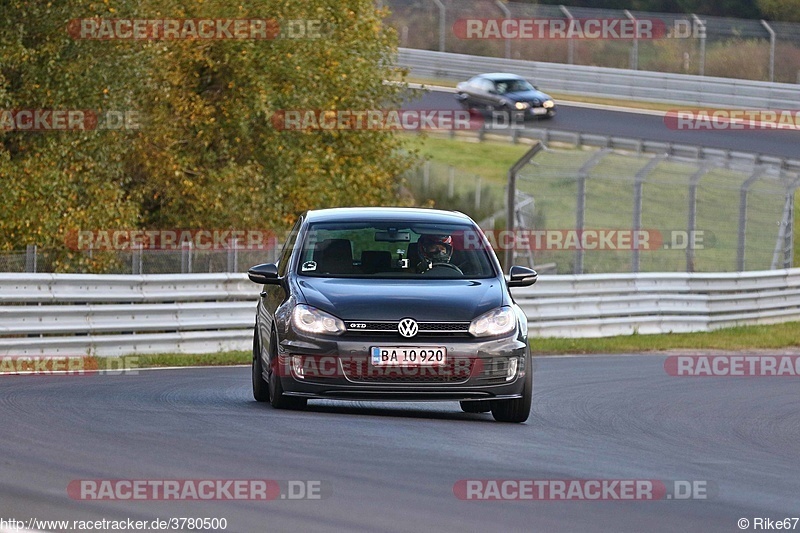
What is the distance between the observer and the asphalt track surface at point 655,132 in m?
42.8

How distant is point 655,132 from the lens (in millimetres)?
45594

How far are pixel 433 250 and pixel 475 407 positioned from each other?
1.22 m

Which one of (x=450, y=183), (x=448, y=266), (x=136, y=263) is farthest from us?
(x=450, y=183)

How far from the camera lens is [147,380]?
13922 mm

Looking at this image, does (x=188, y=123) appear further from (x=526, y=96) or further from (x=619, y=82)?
(x=619, y=82)

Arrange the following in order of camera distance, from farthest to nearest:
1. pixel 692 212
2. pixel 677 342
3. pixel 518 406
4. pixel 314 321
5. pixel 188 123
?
pixel 692 212 < pixel 188 123 < pixel 677 342 < pixel 518 406 < pixel 314 321

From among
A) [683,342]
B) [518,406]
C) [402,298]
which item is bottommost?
[683,342]

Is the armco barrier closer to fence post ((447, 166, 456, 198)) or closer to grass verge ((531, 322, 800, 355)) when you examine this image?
grass verge ((531, 322, 800, 355))

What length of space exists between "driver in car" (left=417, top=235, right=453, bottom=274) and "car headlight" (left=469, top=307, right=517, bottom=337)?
902 mm

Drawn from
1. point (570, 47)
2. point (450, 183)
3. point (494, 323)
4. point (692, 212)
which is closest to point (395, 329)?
point (494, 323)

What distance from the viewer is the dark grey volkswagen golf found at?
1005 centimetres

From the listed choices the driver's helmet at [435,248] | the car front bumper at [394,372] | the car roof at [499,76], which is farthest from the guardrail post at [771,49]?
the car front bumper at [394,372]

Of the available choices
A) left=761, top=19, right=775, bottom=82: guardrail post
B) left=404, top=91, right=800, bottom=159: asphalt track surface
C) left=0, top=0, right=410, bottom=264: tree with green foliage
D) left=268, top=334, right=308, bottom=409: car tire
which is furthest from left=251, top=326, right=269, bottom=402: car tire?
left=761, top=19, right=775, bottom=82: guardrail post

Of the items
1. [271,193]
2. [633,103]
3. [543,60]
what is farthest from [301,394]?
[543,60]
